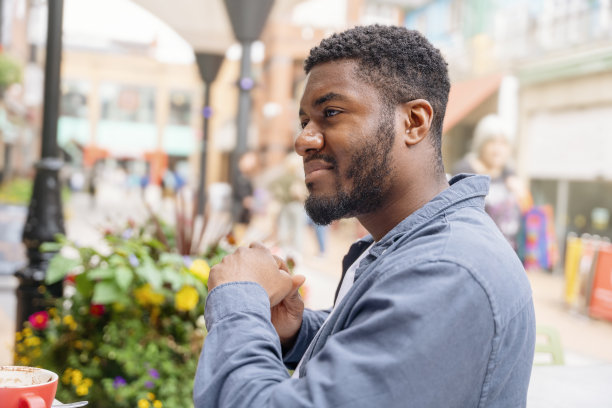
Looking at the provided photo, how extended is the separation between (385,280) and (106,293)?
2.37 m

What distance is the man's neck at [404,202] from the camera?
1.41 metres

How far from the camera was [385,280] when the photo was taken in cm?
113

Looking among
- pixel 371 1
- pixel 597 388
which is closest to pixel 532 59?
pixel 371 1

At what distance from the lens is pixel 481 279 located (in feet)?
3.57

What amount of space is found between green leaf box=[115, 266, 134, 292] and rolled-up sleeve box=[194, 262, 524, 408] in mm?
2056

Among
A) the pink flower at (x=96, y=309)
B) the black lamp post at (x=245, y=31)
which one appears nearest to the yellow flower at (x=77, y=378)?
the pink flower at (x=96, y=309)

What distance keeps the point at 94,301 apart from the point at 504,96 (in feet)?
46.4

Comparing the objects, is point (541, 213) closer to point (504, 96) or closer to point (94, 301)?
point (504, 96)

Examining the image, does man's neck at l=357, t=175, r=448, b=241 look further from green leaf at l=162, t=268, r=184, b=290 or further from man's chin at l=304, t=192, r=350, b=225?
green leaf at l=162, t=268, r=184, b=290

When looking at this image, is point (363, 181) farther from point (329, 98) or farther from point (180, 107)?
point (180, 107)

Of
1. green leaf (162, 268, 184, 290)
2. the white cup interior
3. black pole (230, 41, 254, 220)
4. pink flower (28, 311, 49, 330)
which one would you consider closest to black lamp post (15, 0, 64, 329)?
pink flower (28, 311, 49, 330)

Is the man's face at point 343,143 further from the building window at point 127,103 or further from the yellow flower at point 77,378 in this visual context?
the building window at point 127,103

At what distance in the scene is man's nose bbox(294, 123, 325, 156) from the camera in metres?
Result: 1.39

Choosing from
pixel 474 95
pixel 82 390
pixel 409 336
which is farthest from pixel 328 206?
pixel 474 95
